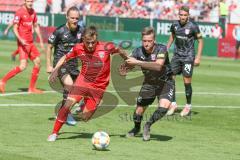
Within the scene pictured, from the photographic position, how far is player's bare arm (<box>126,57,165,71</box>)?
40.8ft

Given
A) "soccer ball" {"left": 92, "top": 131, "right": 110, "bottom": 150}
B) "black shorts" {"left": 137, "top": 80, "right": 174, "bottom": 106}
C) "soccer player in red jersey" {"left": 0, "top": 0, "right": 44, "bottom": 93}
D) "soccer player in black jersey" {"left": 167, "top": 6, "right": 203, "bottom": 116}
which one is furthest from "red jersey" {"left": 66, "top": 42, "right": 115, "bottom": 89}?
"soccer player in red jersey" {"left": 0, "top": 0, "right": 44, "bottom": 93}

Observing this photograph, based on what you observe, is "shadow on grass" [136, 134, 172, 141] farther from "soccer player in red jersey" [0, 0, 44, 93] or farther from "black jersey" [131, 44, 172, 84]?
"soccer player in red jersey" [0, 0, 44, 93]

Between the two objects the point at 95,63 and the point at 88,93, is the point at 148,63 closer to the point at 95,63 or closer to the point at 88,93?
the point at 95,63

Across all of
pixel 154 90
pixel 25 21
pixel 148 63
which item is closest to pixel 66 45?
pixel 154 90

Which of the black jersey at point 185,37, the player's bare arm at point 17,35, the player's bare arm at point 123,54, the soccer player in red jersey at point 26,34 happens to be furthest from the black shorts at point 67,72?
the player's bare arm at point 17,35

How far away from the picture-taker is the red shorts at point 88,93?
13.1 meters

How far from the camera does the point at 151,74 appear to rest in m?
13.5

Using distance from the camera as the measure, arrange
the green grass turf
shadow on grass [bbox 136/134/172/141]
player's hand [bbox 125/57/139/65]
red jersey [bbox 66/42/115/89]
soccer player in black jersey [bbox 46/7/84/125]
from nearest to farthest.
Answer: the green grass turf → player's hand [bbox 125/57/139/65] → red jersey [bbox 66/42/115/89] → shadow on grass [bbox 136/134/172/141] → soccer player in black jersey [bbox 46/7/84/125]

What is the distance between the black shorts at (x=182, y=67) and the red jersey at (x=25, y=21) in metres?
4.97

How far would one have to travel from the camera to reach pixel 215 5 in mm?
49094

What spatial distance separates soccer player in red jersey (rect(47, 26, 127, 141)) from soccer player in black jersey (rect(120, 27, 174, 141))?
37 cm

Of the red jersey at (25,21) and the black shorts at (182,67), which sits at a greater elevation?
the red jersey at (25,21)

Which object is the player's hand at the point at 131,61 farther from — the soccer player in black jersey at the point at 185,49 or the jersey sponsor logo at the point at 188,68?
the jersey sponsor logo at the point at 188,68

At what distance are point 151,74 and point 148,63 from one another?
0.78 metres
